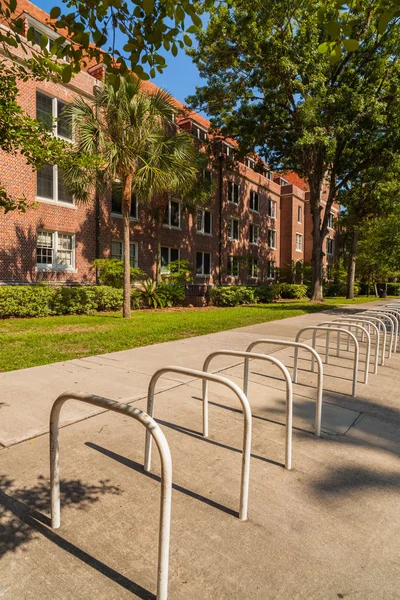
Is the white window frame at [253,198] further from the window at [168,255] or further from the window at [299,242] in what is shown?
the window at [168,255]

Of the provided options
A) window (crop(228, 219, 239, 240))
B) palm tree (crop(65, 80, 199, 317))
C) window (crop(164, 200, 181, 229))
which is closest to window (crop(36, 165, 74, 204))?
palm tree (crop(65, 80, 199, 317))

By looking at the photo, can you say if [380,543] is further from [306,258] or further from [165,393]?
[306,258]

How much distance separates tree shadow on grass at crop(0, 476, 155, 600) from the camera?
201cm

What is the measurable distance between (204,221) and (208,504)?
25.4 m

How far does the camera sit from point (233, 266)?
2828 cm

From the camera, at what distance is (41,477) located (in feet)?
9.37

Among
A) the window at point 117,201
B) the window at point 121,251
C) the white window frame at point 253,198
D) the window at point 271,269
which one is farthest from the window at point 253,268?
the window at point 117,201

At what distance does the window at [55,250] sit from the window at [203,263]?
1047cm

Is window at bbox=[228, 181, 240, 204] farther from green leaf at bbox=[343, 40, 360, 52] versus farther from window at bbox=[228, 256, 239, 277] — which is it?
Result: green leaf at bbox=[343, 40, 360, 52]

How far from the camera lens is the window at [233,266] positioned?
2829 cm

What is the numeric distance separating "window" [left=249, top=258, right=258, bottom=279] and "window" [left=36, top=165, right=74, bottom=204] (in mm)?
17576

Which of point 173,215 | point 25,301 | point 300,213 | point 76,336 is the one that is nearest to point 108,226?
point 173,215

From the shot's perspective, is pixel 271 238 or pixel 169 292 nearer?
pixel 169 292

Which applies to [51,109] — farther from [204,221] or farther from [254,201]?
[254,201]
